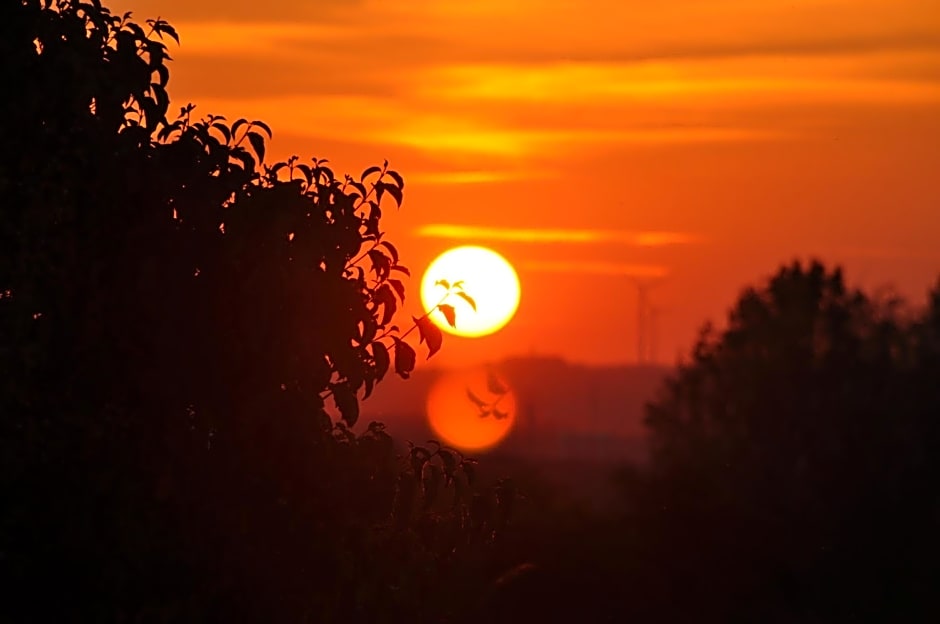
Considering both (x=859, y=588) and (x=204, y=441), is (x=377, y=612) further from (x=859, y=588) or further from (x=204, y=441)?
(x=859, y=588)

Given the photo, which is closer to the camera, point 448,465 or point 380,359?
point 380,359

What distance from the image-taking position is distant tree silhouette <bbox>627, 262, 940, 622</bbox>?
48125 millimetres

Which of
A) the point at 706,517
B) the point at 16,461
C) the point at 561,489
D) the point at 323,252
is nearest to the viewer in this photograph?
the point at 16,461

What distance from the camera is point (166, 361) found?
8.27 meters

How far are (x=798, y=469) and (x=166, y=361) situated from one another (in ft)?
185

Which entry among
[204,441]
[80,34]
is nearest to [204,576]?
[204,441]

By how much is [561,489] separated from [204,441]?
48.5 m

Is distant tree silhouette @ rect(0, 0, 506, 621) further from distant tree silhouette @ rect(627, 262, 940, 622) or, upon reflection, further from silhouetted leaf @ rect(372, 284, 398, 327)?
distant tree silhouette @ rect(627, 262, 940, 622)

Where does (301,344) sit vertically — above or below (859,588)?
above

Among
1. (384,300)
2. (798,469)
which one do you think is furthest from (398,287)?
(798,469)

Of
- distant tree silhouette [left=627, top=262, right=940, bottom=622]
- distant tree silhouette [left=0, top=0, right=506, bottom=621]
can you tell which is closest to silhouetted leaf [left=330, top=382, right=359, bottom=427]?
distant tree silhouette [left=0, top=0, right=506, bottom=621]

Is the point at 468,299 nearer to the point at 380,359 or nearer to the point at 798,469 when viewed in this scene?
the point at 380,359

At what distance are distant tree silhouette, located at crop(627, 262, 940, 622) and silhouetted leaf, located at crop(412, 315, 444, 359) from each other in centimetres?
3731

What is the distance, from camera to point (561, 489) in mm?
56531
